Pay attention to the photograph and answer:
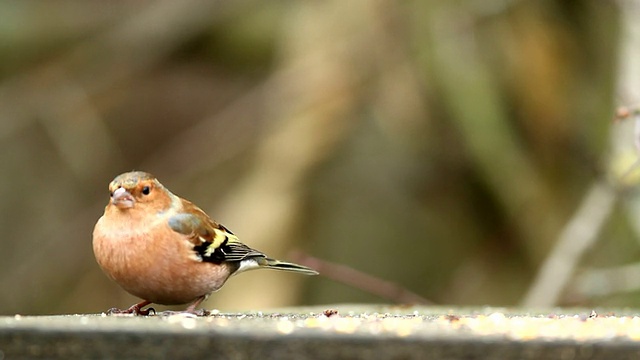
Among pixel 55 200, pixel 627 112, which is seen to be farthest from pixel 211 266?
pixel 55 200

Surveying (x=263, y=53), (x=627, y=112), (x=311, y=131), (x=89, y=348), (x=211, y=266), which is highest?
(x=263, y=53)

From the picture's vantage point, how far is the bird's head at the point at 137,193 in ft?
13.5

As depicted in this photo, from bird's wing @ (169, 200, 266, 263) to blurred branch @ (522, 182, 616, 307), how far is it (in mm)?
2044

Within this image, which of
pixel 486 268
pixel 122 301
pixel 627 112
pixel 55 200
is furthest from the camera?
pixel 55 200

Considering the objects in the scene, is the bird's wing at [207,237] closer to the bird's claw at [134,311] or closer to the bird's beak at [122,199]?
the bird's beak at [122,199]

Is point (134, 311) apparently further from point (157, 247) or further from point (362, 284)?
point (362, 284)

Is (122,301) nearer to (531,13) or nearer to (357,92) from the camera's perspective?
(357,92)

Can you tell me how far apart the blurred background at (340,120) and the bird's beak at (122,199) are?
8.31 feet

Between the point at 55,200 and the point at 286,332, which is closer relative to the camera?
the point at 286,332

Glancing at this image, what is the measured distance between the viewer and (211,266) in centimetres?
419

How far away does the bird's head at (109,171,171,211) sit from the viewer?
4.11 metres

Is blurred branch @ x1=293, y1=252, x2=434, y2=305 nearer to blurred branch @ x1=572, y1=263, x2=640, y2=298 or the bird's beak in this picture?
blurred branch @ x1=572, y1=263, x2=640, y2=298

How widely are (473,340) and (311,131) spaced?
5.00 m

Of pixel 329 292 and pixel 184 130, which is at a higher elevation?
pixel 184 130
